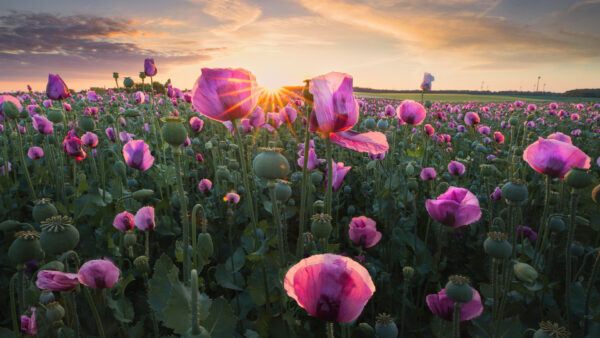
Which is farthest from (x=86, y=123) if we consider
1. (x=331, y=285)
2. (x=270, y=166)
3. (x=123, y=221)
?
(x=331, y=285)

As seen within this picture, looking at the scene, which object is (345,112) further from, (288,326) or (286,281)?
(288,326)

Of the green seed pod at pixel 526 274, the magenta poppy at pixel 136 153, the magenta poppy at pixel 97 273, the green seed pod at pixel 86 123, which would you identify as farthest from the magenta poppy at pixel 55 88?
the green seed pod at pixel 526 274

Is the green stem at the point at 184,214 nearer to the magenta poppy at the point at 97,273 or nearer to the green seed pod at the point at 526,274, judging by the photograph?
the magenta poppy at the point at 97,273

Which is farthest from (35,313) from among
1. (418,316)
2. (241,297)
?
(418,316)

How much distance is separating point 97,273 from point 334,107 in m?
1.05

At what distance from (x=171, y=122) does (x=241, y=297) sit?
1240 mm

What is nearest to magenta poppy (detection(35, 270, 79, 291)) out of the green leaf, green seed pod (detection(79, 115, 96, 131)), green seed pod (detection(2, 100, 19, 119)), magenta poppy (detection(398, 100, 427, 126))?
the green leaf

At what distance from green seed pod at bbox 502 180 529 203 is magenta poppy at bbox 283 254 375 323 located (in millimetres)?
973

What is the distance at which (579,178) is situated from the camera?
134cm

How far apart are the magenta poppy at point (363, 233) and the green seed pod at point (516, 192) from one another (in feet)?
2.21

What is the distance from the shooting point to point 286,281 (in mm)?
833

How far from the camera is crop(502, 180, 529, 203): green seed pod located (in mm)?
1425

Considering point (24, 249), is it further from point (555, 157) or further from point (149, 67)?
point (149, 67)

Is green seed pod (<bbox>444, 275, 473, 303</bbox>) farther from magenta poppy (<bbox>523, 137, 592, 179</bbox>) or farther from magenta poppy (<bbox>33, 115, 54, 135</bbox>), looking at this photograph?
magenta poppy (<bbox>33, 115, 54, 135</bbox>)
